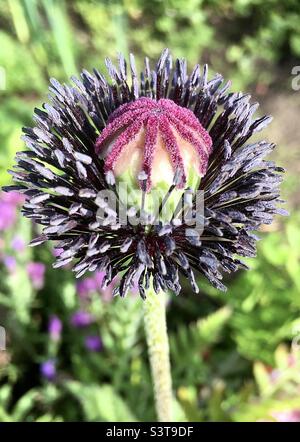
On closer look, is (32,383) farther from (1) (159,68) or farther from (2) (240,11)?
(2) (240,11)

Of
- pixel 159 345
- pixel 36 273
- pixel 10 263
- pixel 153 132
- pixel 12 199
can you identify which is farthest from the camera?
pixel 12 199

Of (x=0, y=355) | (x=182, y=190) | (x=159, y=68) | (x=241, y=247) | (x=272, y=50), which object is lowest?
(x=241, y=247)

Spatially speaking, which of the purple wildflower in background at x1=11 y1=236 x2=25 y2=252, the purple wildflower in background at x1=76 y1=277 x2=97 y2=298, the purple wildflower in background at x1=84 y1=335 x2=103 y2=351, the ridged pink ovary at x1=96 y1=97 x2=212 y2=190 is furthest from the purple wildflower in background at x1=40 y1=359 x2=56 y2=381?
the ridged pink ovary at x1=96 y1=97 x2=212 y2=190

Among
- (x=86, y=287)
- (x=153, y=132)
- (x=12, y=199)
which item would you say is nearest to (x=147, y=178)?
(x=153, y=132)

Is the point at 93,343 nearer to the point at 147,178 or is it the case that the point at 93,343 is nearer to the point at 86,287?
the point at 86,287

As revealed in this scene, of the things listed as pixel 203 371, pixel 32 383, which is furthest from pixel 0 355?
pixel 203 371

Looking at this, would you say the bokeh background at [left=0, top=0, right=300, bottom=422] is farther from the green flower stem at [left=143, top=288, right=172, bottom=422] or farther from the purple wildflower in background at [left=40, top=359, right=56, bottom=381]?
the green flower stem at [left=143, top=288, right=172, bottom=422]

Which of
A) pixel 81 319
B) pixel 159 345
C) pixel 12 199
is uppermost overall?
pixel 12 199
